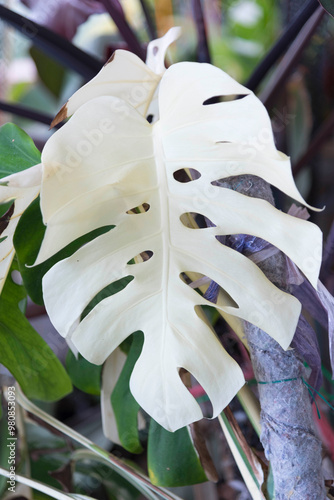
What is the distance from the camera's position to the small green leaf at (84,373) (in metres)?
0.67

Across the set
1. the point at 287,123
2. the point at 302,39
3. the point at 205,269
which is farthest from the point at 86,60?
the point at 287,123

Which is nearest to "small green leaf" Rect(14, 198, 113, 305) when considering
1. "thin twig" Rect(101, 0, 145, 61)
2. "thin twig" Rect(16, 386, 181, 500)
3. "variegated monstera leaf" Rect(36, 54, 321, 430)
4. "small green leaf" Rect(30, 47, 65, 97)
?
"variegated monstera leaf" Rect(36, 54, 321, 430)

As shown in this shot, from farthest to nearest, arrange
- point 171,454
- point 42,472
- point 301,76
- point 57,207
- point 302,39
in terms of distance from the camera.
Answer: point 301,76 → point 302,39 → point 42,472 → point 171,454 → point 57,207

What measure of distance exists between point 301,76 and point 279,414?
4.24 ft

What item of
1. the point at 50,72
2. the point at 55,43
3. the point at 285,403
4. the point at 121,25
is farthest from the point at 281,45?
the point at 50,72

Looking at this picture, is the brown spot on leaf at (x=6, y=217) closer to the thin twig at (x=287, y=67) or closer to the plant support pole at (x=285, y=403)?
the plant support pole at (x=285, y=403)

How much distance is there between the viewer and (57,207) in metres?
0.40

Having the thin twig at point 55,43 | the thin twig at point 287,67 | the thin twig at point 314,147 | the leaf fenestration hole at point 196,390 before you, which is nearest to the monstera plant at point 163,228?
the leaf fenestration hole at point 196,390

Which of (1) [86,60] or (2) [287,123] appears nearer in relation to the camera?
(1) [86,60]

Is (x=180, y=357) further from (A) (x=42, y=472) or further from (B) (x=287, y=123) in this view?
(B) (x=287, y=123)

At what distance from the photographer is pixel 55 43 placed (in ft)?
2.55

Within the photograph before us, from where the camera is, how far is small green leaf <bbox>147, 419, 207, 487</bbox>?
60 cm

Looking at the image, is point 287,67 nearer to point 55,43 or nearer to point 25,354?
point 55,43

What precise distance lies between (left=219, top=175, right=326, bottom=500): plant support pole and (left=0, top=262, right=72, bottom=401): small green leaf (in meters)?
0.29
